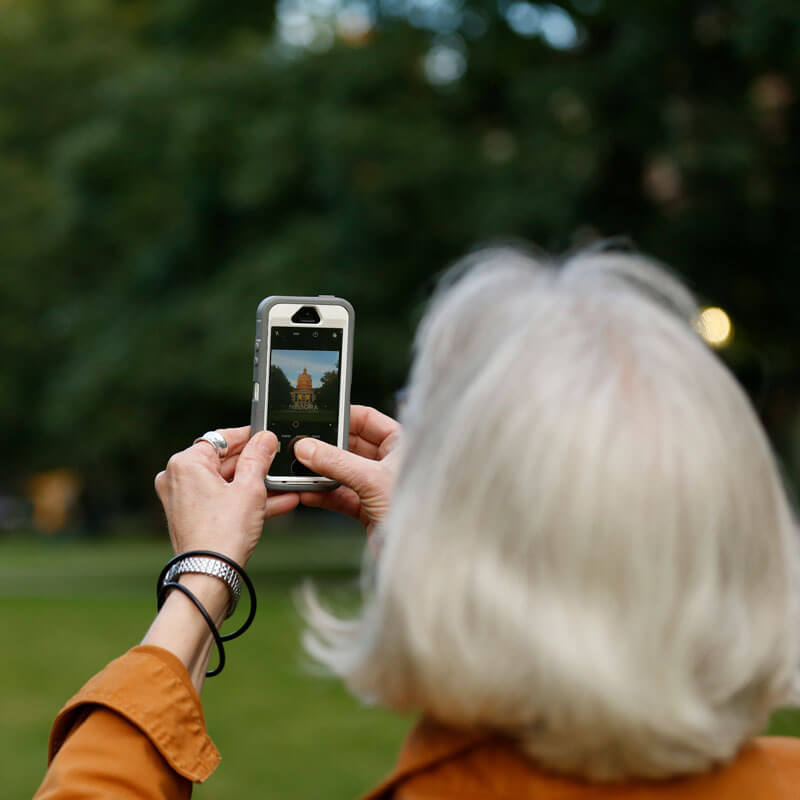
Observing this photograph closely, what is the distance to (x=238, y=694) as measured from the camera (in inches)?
363

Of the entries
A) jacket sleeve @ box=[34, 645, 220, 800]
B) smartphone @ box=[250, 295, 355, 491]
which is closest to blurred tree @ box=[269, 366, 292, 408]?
smartphone @ box=[250, 295, 355, 491]

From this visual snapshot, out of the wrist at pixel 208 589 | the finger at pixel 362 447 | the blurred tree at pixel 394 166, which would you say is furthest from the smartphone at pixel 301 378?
the blurred tree at pixel 394 166

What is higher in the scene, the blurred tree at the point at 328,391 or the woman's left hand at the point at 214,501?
the blurred tree at the point at 328,391

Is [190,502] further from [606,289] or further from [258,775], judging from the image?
[258,775]

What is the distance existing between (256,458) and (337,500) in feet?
0.80

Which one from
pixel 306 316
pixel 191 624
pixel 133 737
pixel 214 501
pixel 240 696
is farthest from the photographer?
pixel 240 696

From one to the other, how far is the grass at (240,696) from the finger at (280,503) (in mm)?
176

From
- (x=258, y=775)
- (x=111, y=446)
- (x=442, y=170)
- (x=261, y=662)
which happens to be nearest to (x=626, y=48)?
(x=442, y=170)

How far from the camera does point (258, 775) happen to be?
673 centimetres

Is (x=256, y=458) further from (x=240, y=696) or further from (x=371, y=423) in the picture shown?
(x=240, y=696)

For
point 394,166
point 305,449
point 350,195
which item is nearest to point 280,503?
point 305,449

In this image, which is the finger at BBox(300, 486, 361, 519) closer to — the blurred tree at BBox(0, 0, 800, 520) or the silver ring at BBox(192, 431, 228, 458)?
the silver ring at BBox(192, 431, 228, 458)

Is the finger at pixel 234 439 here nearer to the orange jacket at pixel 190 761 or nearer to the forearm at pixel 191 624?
the forearm at pixel 191 624

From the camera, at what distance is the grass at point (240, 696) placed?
668 cm
